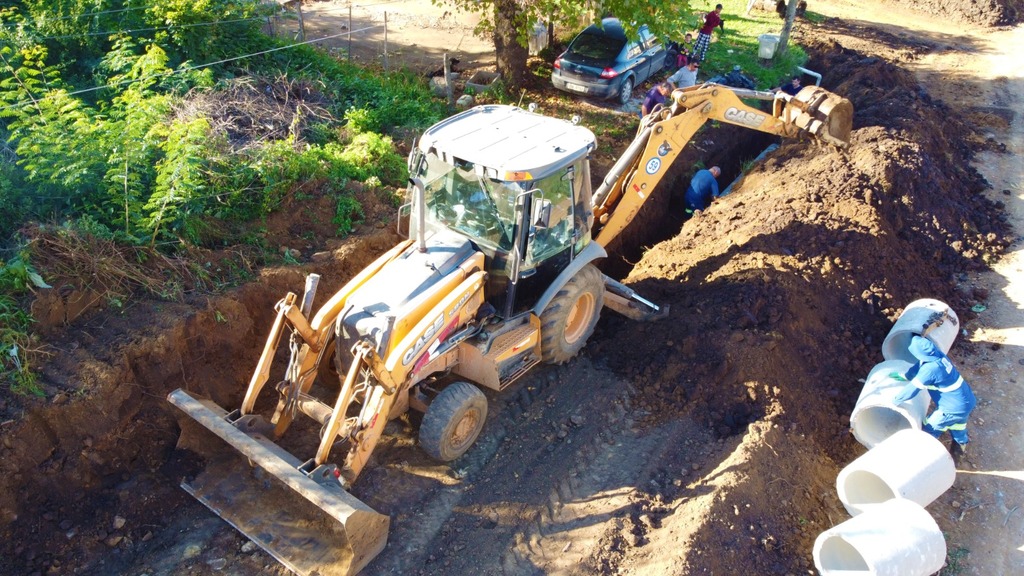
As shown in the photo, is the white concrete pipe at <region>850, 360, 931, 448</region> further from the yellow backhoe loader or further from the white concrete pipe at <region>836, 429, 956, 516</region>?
the yellow backhoe loader

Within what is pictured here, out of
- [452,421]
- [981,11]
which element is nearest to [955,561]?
[452,421]

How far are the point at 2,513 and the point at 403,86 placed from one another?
9015 mm

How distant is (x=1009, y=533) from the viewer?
6.41m

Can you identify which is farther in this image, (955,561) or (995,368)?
(995,368)

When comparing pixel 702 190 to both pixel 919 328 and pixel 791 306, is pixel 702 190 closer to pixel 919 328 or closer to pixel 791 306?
pixel 791 306

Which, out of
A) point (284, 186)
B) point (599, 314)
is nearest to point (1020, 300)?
point (599, 314)

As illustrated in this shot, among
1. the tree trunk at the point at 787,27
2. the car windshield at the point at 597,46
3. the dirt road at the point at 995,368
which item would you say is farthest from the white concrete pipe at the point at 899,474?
the tree trunk at the point at 787,27

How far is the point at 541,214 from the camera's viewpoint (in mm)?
6184

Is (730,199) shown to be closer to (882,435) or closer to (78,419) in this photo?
(882,435)

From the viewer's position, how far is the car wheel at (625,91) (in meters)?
14.0

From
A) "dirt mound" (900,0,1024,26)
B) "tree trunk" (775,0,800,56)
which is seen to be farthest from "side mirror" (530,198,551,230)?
"dirt mound" (900,0,1024,26)

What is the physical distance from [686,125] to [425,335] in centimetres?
426

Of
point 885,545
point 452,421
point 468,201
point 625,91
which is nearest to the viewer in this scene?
point 885,545

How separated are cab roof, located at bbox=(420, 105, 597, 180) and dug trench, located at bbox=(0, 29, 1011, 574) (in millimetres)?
2297
